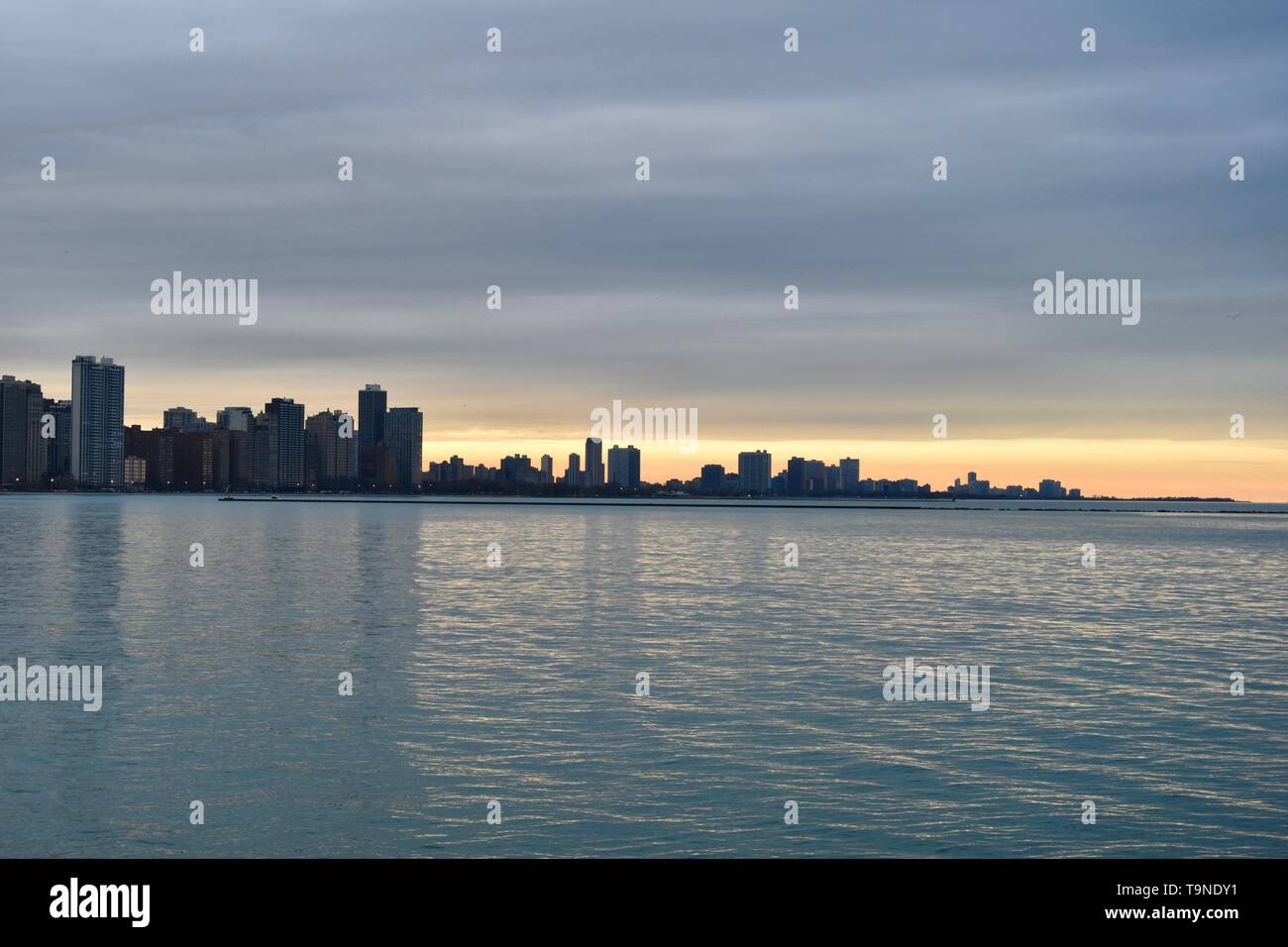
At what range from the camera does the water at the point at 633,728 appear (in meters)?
23.0

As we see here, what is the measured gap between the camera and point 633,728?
107 feet

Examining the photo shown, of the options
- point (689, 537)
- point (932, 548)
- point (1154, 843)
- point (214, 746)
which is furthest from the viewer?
point (689, 537)

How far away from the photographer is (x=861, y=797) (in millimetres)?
25453

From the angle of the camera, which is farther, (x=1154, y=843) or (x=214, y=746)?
(x=214, y=746)

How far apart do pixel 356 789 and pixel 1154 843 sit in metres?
17.3

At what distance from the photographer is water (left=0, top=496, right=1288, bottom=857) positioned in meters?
23.0
